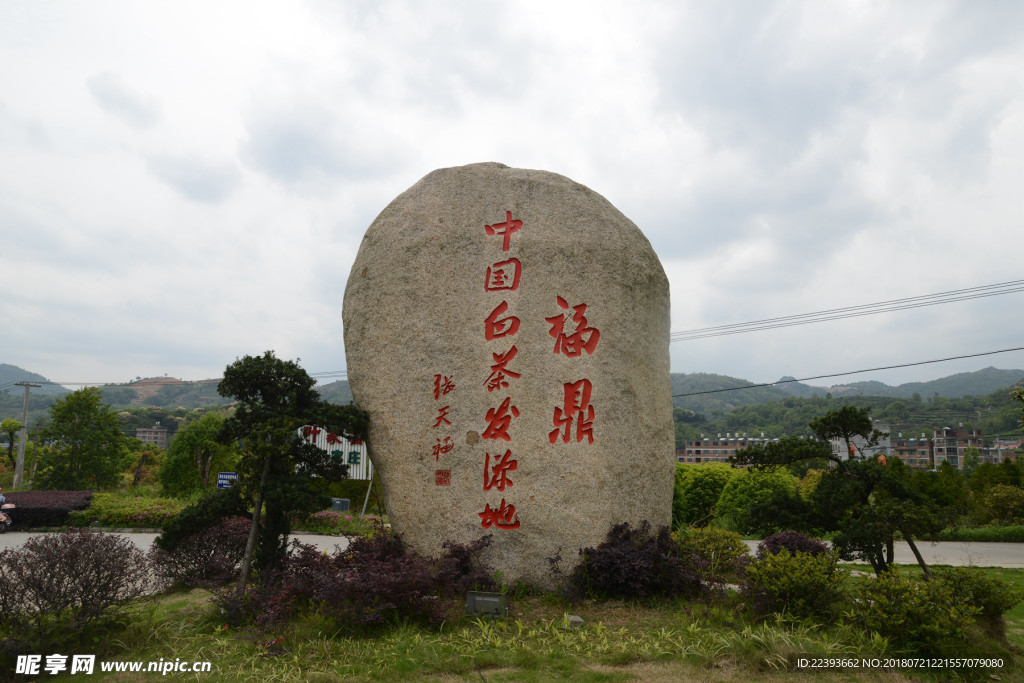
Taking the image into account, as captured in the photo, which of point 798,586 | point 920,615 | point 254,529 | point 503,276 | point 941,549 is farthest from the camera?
point 941,549

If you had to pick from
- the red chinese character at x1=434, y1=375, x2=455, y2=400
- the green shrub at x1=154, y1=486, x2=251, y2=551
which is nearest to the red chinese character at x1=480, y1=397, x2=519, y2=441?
the red chinese character at x1=434, y1=375, x2=455, y2=400

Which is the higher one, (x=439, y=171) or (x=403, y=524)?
(x=439, y=171)

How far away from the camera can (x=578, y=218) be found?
21.2 feet

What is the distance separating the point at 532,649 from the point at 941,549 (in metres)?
11.1

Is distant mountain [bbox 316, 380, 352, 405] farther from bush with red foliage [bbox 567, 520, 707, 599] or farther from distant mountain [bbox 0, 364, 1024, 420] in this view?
bush with red foliage [bbox 567, 520, 707, 599]

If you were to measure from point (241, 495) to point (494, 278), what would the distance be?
334 centimetres

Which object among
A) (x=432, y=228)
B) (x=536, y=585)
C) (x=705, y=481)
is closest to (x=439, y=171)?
(x=432, y=228)

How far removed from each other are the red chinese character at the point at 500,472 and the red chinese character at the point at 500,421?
7.8 inches

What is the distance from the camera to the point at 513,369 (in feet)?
19.7

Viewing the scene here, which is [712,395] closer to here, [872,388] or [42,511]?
[872,388]

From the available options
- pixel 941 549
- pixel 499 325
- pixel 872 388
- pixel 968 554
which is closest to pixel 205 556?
pixel 499 325

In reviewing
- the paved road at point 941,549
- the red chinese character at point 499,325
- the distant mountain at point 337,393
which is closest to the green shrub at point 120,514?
the paved road at point 941,549

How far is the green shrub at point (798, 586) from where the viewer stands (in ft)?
16.1

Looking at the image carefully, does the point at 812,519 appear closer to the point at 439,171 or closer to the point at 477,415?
the point at 477,415
